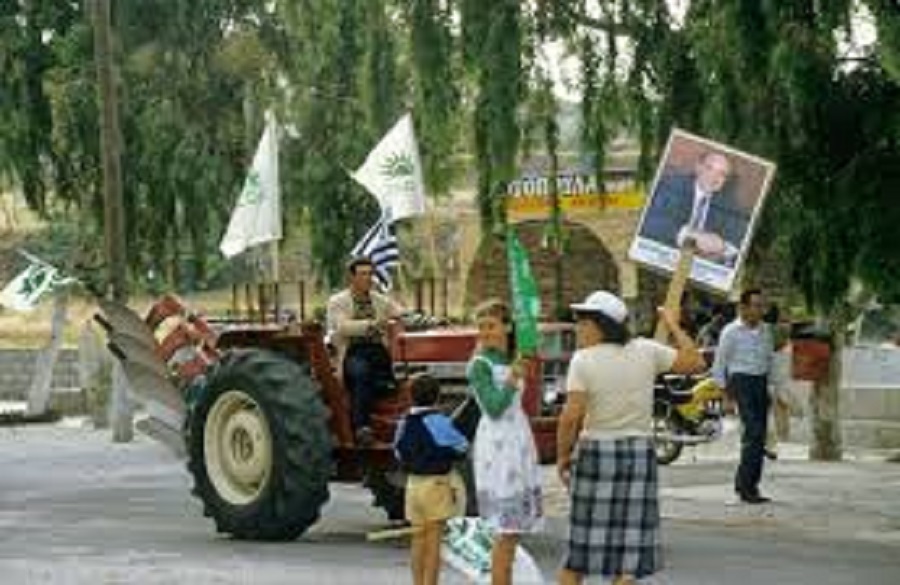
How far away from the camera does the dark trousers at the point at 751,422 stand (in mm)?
15266

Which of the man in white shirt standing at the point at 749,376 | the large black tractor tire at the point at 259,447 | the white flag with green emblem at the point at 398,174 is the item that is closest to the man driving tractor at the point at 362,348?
the large black tractor tire at the point at 259,447

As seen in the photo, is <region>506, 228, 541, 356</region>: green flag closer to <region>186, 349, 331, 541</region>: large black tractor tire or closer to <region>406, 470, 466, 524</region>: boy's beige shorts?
<region>406, 470, 466, 524</region>: boy's beige shorts

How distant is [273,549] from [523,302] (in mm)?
3674

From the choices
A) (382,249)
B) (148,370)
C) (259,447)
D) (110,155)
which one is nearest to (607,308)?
(259,447)

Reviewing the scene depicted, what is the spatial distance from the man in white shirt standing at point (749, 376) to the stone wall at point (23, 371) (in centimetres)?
2121

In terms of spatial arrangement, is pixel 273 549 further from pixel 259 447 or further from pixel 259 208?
pixel 259 208

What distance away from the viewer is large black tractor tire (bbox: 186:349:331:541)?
1280cm

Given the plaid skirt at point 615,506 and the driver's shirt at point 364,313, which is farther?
the driver's shirt at point 364,313

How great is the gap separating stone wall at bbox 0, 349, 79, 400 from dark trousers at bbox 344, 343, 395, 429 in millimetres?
22263

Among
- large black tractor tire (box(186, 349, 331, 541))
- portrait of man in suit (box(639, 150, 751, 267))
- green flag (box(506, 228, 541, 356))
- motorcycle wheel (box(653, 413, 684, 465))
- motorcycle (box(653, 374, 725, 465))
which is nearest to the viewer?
green flag (box(506, 228, 541, 356))

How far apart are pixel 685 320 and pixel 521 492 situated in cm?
1333

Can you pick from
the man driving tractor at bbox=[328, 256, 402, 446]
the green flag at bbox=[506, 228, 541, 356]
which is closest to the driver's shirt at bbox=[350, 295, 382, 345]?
the man driving tractor at bbox=[328, 256, 402, 446]

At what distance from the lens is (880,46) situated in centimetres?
1274

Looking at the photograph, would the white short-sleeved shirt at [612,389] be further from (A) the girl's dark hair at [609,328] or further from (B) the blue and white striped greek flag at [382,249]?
(B) the blue and white striped greek flag at [382,249]
